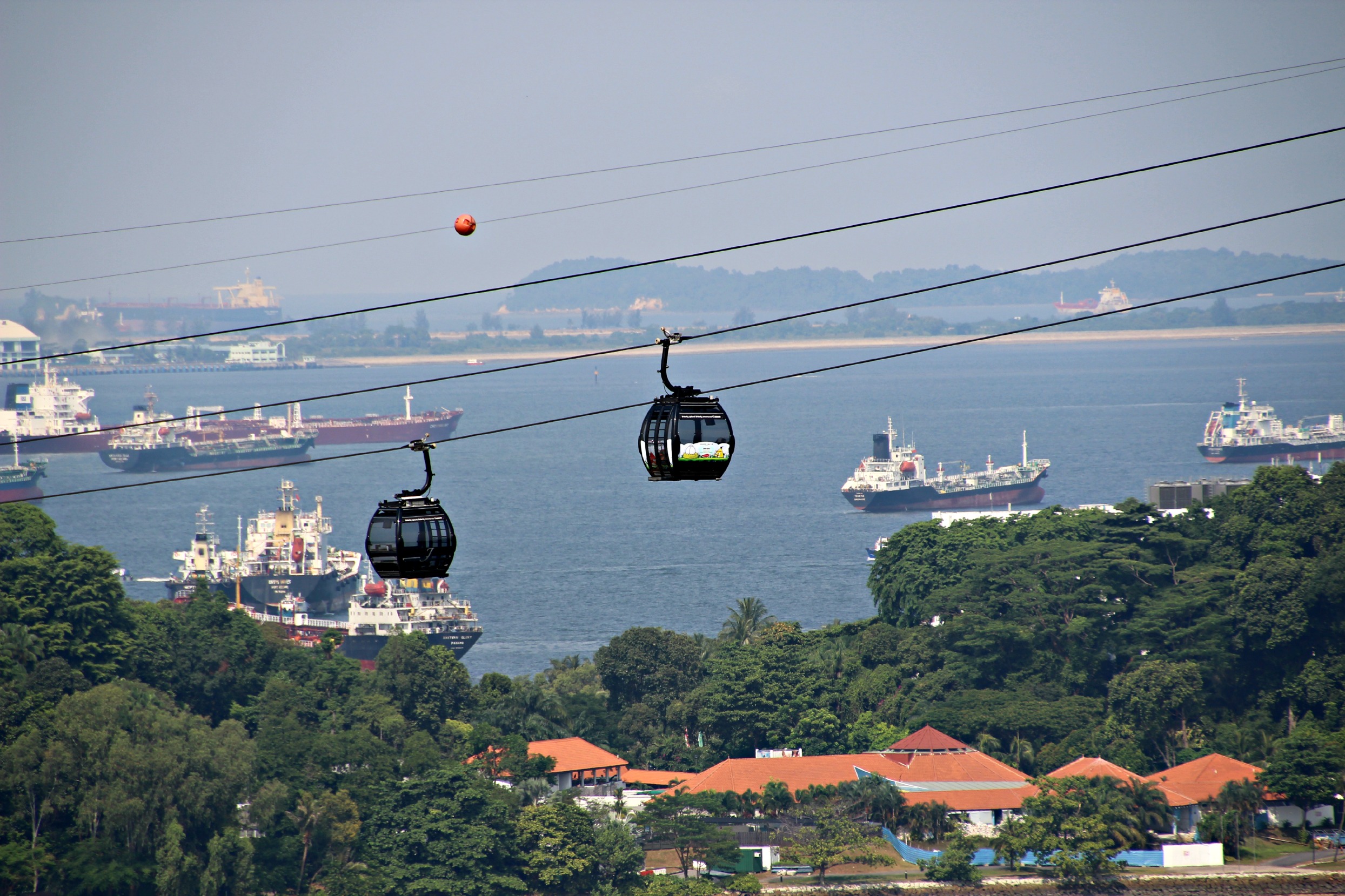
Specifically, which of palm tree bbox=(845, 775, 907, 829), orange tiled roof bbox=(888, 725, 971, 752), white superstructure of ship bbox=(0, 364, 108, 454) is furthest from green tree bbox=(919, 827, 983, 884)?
white superstructure of ship bbox=(0, 364, 108, 454)

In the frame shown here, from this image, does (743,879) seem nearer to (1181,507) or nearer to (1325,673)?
(1325,673)

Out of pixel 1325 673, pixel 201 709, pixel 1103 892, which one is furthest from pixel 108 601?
pixel 1325 673

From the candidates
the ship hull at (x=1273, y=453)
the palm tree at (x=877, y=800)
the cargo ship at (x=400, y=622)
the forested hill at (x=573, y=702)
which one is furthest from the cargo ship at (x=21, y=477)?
the palm tree at (x=877, y=800)

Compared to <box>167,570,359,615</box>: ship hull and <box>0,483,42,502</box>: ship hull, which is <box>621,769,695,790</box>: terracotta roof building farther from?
<box>0,483,42,502</box>: ship hull

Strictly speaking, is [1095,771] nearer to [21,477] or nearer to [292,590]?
[292,590]

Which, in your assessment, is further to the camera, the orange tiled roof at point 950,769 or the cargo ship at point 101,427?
the cargo ship at point 101,427

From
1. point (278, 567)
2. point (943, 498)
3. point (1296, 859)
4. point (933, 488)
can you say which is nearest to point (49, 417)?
point (278, 567)

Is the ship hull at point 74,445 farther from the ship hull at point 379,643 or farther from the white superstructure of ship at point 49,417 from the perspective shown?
the ship hull at point 379,643
